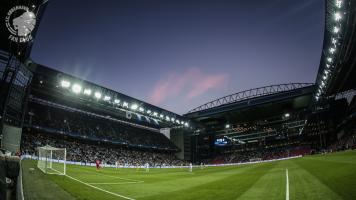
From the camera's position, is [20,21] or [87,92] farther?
[87,92]

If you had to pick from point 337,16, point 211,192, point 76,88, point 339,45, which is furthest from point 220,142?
point 211,192

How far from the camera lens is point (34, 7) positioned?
2161cm

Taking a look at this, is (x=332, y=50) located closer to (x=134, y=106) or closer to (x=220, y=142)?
(x=134, y=106)

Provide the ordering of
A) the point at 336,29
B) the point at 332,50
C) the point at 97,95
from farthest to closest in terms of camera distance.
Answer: the point at 97,95, the point at 332,50, the point at 336,29

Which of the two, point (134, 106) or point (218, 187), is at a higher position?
point (134, 106)

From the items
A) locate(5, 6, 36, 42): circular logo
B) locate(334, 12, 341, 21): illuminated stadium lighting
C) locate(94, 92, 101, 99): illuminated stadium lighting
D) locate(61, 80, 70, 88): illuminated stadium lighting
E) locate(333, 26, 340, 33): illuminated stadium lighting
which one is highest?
locate(334, 12, 341, 21): illuminated stadium lighting

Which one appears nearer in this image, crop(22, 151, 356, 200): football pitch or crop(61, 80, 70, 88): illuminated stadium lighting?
crop(22, 151, 356, 200): football pitch

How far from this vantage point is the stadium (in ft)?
43.2

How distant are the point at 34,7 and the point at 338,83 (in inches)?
2338

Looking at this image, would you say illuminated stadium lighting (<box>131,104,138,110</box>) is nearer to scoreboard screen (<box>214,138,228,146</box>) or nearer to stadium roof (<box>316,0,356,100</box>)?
stadium roof (<box>316,0,356,100</box>)

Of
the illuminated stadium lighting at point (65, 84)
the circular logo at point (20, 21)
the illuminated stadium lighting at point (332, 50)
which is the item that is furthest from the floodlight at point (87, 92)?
the illuminated stadium lighting at point (332, 50)

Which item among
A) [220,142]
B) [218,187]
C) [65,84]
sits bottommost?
[218,187]

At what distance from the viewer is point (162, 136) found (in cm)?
8488

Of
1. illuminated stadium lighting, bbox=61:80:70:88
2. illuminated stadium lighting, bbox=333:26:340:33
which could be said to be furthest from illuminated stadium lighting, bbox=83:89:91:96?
illuminated stadium lighting, bbox=333:26:340:33
